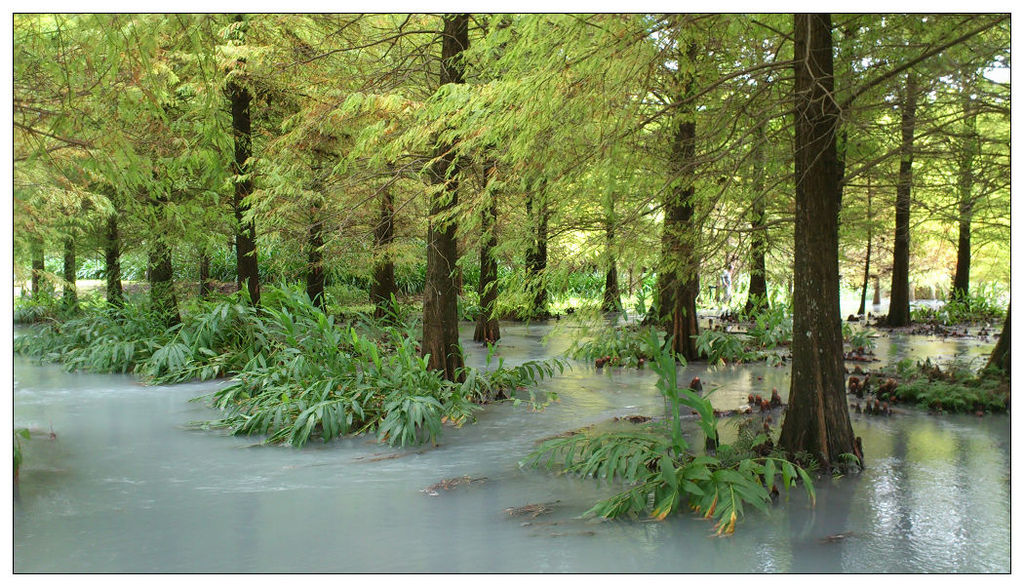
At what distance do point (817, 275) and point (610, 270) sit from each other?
51.0 inches

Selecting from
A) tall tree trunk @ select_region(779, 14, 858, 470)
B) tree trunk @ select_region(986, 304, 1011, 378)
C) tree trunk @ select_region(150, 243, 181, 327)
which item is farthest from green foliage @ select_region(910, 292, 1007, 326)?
tree trunk @ select_region(150, 243, 181, 327)

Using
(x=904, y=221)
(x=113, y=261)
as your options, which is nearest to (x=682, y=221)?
(x=904, y=221)

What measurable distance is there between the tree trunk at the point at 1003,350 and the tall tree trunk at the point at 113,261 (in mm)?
4742

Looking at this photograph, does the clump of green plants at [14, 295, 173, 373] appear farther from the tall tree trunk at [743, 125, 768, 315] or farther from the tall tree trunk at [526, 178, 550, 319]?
the tall tree trunk at [743, 125, 768, 315]

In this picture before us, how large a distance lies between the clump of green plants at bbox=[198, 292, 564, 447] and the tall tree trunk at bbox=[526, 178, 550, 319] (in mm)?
731

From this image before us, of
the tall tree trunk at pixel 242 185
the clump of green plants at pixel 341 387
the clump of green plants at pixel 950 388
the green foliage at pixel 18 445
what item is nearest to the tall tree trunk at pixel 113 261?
the clump of green plants at pixel 341 387

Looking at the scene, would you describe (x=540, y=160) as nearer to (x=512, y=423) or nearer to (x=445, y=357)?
(x=512, y=423)

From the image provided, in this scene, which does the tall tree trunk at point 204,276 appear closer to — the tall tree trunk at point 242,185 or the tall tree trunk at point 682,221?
the tall tree trunk at point 242,185

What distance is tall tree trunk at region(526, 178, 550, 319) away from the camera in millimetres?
4312

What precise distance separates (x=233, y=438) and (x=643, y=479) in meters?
2.39

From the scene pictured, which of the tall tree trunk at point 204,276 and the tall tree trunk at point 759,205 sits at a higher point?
the tall tree trunk at point 759,205

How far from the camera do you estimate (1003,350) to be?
2969mm

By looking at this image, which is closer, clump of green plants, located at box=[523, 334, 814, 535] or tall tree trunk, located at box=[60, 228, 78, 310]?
clump of green plants, located at box=[523, 334, 814, 535]

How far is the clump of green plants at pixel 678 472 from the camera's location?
313 centimetres
